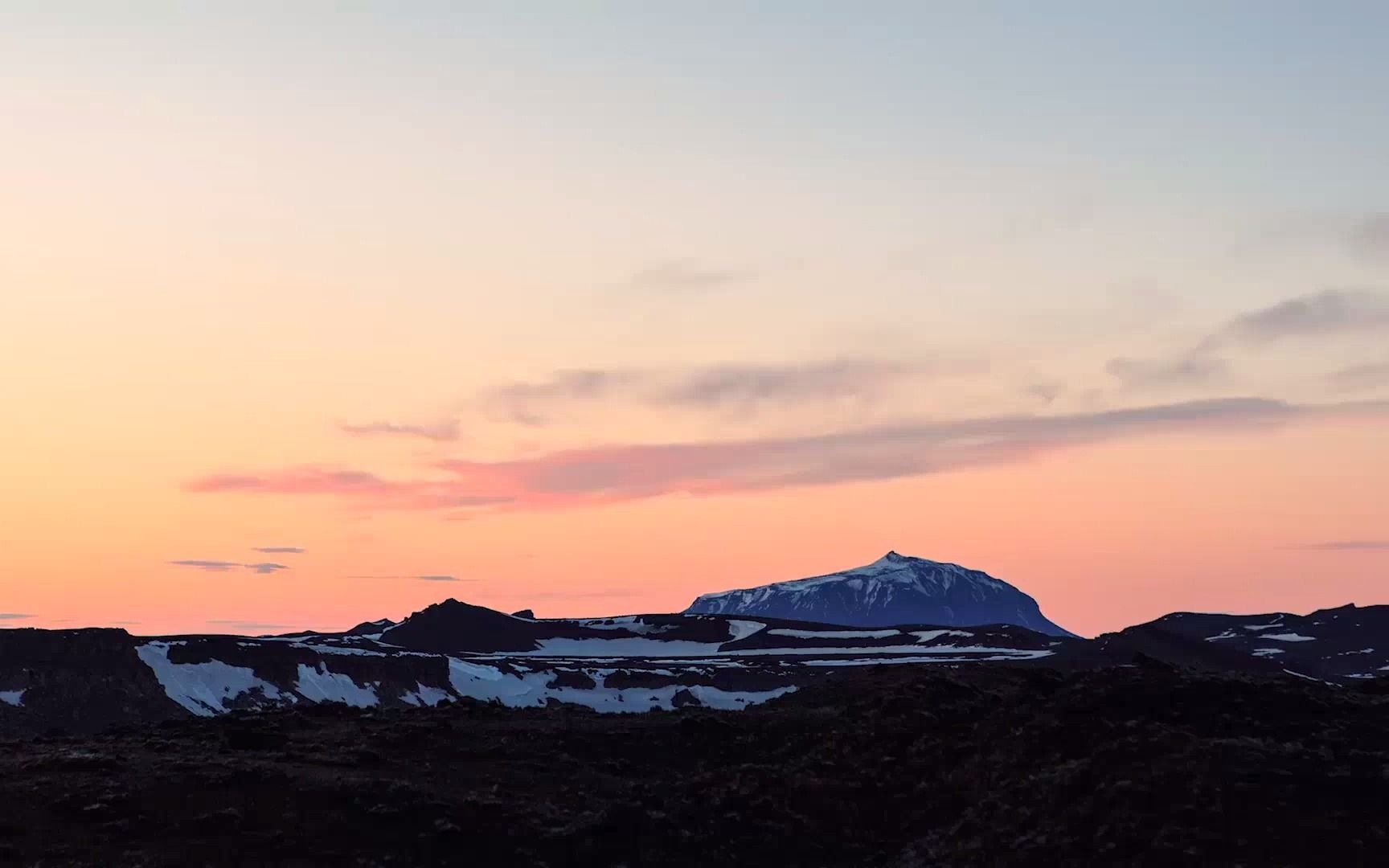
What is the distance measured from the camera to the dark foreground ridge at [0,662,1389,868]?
127ft

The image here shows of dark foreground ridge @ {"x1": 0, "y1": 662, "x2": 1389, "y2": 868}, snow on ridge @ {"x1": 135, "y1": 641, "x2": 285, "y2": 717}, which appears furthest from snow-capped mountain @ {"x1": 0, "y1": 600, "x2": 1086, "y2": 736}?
dark foreground ridge @ {"x1": 0, "y1": 662, "x2": 1389, "y2": 868}

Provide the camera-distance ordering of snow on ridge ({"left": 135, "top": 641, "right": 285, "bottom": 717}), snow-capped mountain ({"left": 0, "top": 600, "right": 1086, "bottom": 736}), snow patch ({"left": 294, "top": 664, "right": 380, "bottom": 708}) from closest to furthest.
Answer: snow-capped mountain ({"left": 0, "top": 600, "right": 1086, "bottom": 736}), snow on ridge ({"left": 135, "top": 641, "right": 285, "bottom": 717}), snow patch ({"left": 294, "top": 664, "right": 380, "bottom": 708})

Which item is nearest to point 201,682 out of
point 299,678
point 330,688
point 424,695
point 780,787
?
point 299,678

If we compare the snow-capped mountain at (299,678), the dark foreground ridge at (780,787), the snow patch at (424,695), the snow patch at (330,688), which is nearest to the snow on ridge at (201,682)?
the snow-capped mountain at (299,678)

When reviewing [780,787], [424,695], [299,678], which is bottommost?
[780,787]

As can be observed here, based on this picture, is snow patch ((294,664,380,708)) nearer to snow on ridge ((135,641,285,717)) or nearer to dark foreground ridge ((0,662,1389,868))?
snow on ridge ((135,641,285,717))

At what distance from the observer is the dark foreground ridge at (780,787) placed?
38625mm

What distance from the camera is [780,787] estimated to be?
161 ft

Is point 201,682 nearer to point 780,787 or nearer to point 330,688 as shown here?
point 330,688

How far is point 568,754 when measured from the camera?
5659 cm

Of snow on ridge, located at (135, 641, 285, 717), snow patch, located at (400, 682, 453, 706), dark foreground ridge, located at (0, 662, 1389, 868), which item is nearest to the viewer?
dark foreground ridge, located at (0, 662, 1389, 868)

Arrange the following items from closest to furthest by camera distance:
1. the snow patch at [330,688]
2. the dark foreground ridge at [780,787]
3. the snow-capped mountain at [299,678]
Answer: the dark foreground ridge at [780,787]
the snow-capped mountain at [299,678]
the snow patch at [330,688]

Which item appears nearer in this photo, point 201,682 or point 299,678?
point 201,682

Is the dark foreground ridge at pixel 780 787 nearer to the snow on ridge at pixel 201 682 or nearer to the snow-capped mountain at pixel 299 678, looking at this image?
the snow-capped mountain at pixel 299 678
